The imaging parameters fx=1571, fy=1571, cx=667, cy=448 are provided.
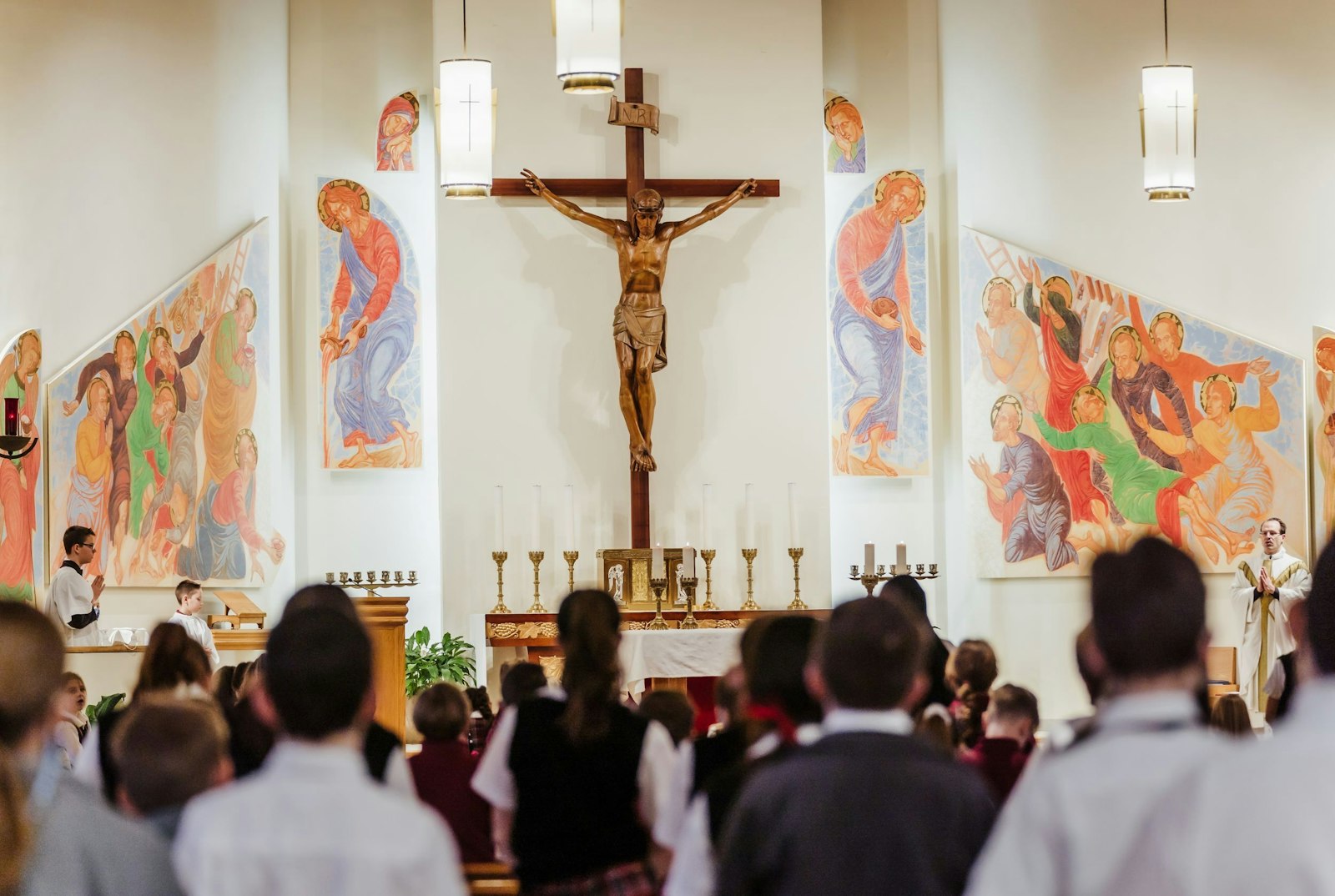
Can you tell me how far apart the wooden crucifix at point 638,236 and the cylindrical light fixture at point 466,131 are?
0.93 metres

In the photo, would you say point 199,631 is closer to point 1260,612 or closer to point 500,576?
point 500,576

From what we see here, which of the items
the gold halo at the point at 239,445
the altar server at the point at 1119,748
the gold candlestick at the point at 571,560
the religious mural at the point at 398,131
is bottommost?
the gold candlestick at the point at 571,560

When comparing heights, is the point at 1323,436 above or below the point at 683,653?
above

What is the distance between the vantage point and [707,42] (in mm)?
11555

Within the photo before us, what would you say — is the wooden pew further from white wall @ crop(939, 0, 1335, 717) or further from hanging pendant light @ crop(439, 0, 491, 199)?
white wall @ crop(939, 0, 1335, 717)

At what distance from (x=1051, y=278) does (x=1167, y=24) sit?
7.17ft

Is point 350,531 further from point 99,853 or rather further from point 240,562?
point 99,853

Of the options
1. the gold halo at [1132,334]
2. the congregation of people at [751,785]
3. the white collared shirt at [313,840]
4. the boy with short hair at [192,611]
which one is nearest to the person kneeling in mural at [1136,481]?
the gold halo at [1132,334]

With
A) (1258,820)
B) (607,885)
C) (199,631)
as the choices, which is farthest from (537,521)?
(1258,820)

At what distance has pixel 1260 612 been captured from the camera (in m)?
10.4

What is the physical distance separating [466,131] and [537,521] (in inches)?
102

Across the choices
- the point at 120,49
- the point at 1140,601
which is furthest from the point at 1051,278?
the point at 1140,601

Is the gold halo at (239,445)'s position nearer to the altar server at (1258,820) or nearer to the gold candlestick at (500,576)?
the gold candlestick at (500,576)

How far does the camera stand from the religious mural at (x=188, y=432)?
10.4 m
